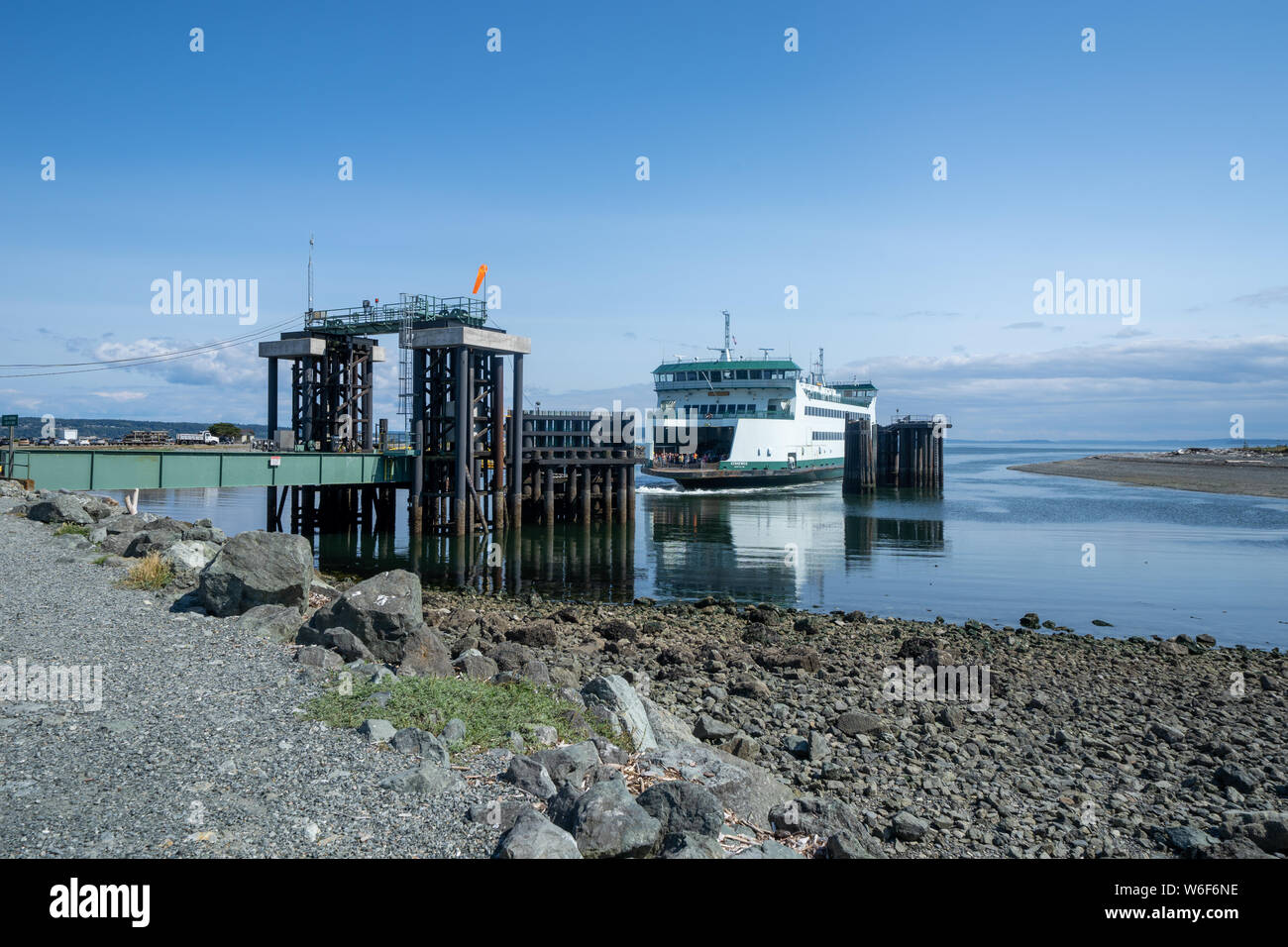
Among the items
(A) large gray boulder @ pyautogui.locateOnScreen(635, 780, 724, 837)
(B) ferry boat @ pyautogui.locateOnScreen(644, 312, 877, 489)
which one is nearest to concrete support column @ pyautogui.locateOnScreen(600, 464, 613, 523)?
(B) ferry boat @ pyautogui.locateOnScreen(644, 312, 877, 489)

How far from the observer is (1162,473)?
87625 millimetres

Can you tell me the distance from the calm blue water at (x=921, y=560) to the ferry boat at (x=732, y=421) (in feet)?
34.5

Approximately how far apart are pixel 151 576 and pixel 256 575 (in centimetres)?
244

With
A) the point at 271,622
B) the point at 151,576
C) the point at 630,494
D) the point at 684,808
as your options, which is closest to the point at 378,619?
the point at 271,622

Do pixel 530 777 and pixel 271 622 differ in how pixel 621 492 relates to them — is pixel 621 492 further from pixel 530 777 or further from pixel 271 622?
pixel 530 777

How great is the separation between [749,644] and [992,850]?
Answer: 26.9ft

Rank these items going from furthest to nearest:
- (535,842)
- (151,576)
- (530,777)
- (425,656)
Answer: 1. (151,576)
2. (425,656)
3. (530,777)
4. (535,842)

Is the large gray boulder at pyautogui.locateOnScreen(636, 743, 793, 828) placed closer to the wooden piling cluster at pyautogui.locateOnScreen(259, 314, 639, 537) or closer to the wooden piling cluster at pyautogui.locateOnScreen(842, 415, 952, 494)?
the wooden piling cluster at pyautogui.locateOnScreen(259, 314, 639, 537)

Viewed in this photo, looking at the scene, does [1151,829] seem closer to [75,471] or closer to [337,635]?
[337,635]

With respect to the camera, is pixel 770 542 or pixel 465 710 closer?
pixel 465 710

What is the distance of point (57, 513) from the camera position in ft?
62.2

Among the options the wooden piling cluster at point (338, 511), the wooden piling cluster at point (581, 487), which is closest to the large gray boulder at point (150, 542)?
the wooden piling cluster at point (338, 511)

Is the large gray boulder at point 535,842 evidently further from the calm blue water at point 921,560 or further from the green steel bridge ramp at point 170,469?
the green steel bridge ramp at point 170,469

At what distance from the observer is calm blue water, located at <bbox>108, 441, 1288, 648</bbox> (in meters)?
19.7
